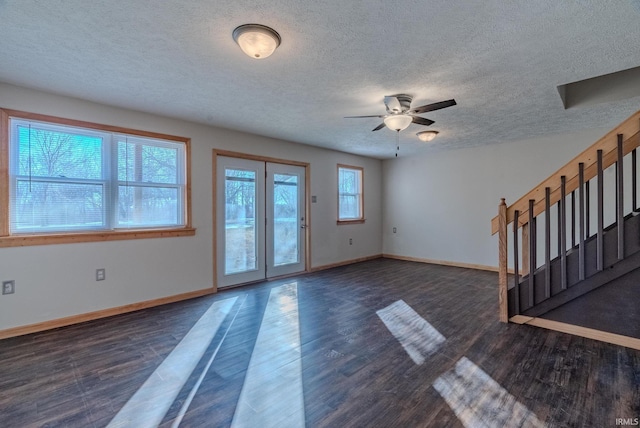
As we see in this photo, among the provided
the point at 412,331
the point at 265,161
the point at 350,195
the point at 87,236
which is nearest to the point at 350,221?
the point at 350,195

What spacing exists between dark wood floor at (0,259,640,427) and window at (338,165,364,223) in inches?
123

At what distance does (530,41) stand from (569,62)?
2.12 ft

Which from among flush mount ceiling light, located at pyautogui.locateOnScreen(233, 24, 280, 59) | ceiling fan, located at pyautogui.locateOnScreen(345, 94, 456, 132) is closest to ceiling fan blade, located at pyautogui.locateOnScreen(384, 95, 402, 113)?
ceiling fan, located at pyautogui.locateOnScreen(345, 94, 456, 132)

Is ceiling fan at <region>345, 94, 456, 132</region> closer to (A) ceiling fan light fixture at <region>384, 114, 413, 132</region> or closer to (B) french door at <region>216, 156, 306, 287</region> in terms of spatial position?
(A) ceiling fan light fixture at <region>384, 114, 413, 132</region>

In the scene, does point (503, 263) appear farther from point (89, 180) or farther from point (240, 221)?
point (89, 180)

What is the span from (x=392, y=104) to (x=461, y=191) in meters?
3.73

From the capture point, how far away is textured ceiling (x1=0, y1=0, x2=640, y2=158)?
6.33 ft

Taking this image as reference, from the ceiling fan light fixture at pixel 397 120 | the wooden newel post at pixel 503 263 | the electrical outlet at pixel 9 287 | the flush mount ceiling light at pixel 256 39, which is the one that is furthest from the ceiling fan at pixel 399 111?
the electrical outlet at pixel 9 287

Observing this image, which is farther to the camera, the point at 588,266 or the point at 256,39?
the point at 588,266

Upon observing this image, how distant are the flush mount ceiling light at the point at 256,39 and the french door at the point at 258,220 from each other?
2.70m

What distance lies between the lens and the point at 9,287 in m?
3.03

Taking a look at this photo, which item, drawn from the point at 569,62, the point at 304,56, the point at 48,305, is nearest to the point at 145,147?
the point at 48,305

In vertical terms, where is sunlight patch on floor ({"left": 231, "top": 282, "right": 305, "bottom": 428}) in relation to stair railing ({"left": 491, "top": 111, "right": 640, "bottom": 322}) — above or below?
below

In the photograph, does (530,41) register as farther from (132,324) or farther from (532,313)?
(132,324)
